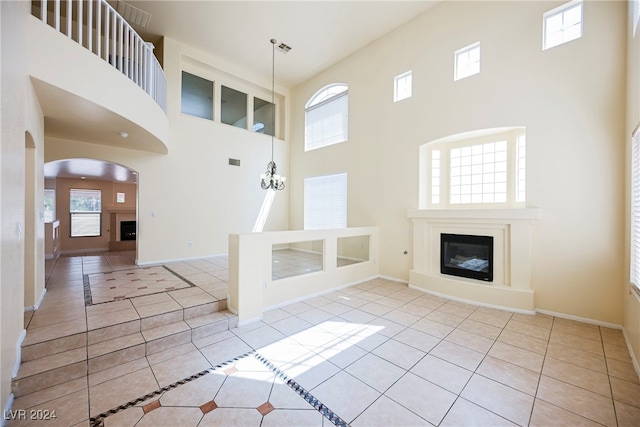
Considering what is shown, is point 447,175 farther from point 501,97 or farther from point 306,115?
point 306,115

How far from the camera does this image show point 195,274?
4.86 m

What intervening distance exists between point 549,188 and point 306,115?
6.20 m

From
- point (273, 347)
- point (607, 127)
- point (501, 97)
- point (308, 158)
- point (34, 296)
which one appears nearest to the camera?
point (273, 347)

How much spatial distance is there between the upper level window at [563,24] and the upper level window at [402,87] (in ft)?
7.12

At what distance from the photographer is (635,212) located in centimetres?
278

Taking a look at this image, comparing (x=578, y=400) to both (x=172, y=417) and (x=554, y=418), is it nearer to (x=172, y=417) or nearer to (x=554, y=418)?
(x=554, y=418)

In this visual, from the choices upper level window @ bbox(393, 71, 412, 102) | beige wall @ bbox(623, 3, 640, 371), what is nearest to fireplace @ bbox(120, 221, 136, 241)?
upper level window @ bbox(393, 71, 412, 102)

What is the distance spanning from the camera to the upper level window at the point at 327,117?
22.3ft

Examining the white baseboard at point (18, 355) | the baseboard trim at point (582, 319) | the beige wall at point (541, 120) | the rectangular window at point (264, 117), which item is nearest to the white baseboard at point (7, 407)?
the white baseboard at point (18, 355)

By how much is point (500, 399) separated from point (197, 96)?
7.97 m

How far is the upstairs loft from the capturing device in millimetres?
2715

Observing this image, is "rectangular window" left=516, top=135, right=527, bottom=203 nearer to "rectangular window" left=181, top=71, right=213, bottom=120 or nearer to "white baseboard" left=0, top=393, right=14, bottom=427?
"white baseboard" left=0, top=393, right=14, bottom=427

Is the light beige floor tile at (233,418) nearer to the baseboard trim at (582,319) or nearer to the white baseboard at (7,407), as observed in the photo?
the white baseboard at (7,407)

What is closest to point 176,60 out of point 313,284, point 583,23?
point 313,284
